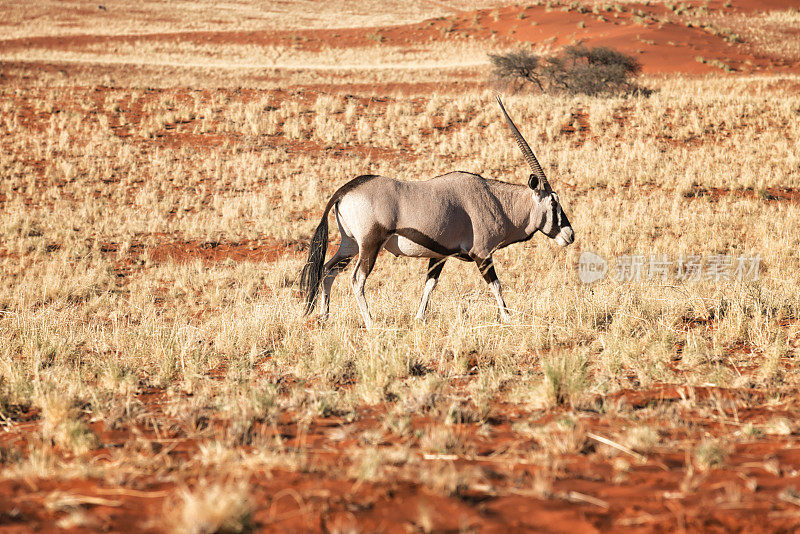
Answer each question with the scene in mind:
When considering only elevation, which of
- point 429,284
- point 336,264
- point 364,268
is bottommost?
point 429,284

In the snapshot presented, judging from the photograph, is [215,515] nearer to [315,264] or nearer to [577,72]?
[315,264]

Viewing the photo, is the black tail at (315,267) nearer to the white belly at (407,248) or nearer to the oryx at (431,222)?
the oryx at (431,222)

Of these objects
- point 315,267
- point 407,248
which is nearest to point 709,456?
point 407,248

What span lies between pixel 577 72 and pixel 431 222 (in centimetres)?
2270

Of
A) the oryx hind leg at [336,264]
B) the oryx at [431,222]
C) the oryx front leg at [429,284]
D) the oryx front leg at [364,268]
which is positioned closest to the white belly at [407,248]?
the oryx at [431,222]

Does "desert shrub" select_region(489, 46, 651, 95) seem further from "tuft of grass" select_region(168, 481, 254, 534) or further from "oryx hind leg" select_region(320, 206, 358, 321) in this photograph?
"tuft of grass" select_region(168, 481, 254, 534)

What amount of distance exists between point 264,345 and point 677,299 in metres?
4.60

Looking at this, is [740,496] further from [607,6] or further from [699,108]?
[607,6]

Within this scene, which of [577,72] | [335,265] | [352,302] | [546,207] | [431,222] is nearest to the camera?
[431,222]

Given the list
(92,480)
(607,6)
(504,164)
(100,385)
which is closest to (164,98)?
(504,164)

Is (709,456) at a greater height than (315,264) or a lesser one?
greater

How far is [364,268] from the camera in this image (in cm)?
737

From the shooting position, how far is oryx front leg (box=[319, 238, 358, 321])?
7977mm

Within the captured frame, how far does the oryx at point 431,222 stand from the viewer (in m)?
7.10
